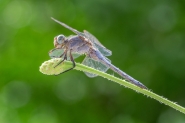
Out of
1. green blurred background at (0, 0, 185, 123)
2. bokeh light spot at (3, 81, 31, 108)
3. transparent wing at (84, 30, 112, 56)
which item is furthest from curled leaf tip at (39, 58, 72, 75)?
bokeh light spot at (3, 81, 31, 108)

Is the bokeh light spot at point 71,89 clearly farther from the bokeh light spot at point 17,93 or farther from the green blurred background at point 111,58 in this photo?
the bokeh light spot at point 17,93

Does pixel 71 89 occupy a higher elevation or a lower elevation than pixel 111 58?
lower

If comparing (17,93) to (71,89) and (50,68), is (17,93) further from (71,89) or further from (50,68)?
(50,68)

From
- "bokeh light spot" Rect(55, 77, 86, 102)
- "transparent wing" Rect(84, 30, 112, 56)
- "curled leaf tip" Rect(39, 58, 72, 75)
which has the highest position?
"transparent wing" Rect(84, 30, 112, 56)

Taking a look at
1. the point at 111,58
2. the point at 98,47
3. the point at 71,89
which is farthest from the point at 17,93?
the point at 98,47

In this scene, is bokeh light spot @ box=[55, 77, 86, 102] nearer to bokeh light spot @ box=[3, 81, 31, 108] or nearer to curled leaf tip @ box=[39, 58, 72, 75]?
bokeh light spot @ box=[3, 81, 31, 108]

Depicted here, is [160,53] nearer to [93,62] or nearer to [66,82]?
[66,82]

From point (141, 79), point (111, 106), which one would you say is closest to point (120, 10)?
point (141, 79)

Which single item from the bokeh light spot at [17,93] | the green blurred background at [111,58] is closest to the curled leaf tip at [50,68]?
the green blurred background at [111,58]
